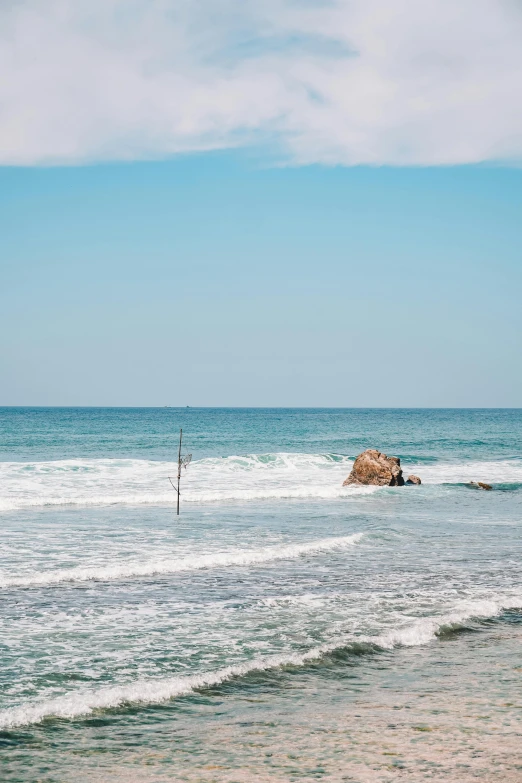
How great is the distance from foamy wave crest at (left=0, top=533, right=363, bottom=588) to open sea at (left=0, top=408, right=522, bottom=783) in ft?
0.25

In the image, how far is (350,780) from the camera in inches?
258

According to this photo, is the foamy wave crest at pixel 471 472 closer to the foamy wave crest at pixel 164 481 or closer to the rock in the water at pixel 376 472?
the rock in the water at pixel 376 472

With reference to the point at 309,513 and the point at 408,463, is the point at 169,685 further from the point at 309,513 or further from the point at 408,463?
the point at 408,463

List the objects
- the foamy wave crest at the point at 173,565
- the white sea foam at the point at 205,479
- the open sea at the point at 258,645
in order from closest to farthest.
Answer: the open sea at the point at 258,645
the foamy wave crest at the point at 173,565
the white sea foam at the point at 205,479

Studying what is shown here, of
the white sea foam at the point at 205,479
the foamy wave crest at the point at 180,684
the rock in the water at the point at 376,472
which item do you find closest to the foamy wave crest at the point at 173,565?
the foamy wave crest at the point at 180,684

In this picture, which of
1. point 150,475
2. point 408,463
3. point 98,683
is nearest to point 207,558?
point 98,683

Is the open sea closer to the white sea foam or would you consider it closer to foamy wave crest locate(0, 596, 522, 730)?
foamy wave crest locate(0, 596, 522, 730)

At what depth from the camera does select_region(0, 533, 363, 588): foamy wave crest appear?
15.1 m

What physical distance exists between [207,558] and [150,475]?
2329 centimetres

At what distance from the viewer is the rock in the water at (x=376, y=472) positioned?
3553 cm

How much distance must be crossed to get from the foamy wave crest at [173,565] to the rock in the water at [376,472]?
15.6m

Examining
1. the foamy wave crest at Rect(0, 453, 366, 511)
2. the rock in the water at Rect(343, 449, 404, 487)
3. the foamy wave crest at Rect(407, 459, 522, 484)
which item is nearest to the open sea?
the foamy wave crest at Rect(0, 453, 366, 511)

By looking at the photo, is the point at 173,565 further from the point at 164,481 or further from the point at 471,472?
the point at 471,472

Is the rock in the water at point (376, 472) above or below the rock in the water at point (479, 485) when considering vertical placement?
above
